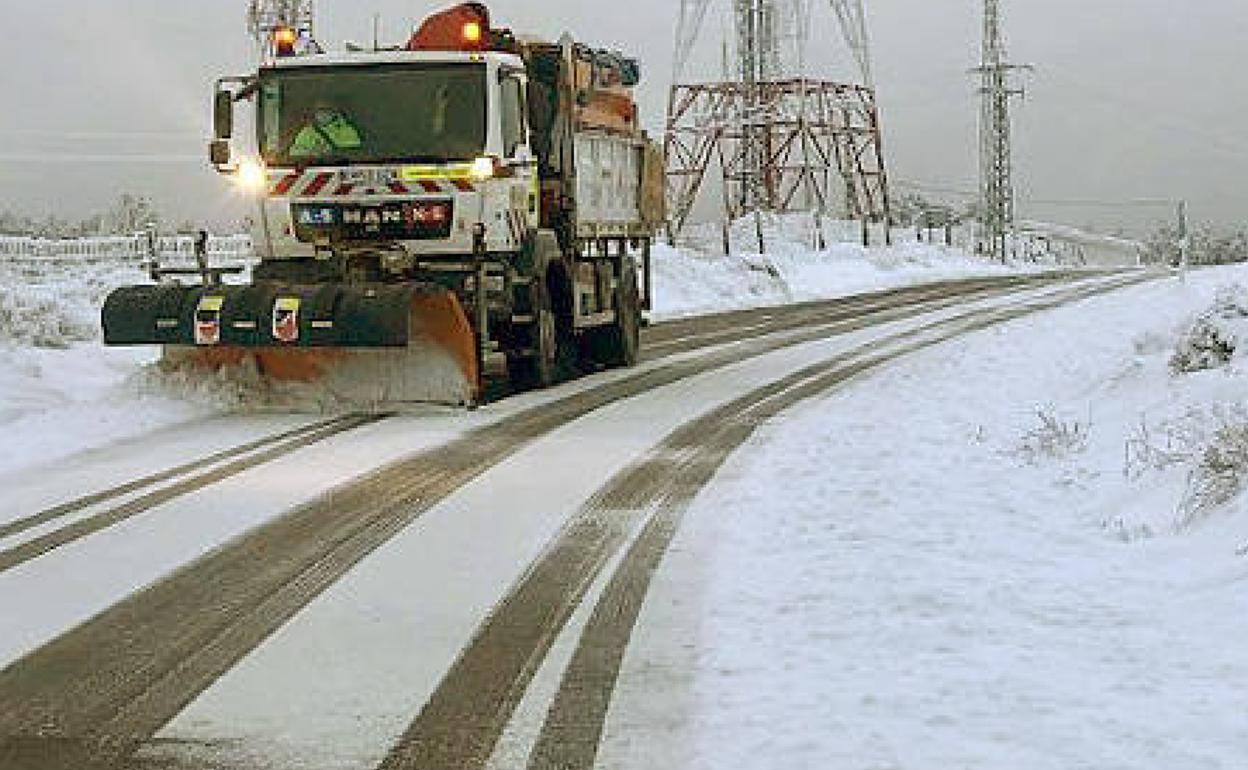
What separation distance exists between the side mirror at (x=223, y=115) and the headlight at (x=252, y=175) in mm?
277

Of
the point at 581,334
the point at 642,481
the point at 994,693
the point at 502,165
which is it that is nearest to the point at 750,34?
the point at 581,334

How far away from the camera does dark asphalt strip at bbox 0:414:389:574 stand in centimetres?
690

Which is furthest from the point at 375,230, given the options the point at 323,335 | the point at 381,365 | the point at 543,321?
the point at 543,321

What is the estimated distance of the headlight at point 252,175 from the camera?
12.6 meters

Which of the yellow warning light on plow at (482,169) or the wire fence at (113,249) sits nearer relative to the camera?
the yellow warning light on plow at (482,169)

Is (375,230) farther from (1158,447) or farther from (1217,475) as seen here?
(1217,475)

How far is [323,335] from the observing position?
11.5 m

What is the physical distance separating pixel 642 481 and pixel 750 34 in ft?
158

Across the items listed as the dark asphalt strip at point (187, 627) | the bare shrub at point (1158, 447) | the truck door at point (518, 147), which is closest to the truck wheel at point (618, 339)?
the truck door at point (518, 147)

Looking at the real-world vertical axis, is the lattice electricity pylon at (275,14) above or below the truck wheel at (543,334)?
above

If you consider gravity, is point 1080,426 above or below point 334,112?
below

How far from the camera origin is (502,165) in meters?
12.5

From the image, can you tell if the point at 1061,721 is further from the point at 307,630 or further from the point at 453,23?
the point at 453,23

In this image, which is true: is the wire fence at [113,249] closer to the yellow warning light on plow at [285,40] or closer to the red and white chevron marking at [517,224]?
the yellow warning light on plow at [285,40]
